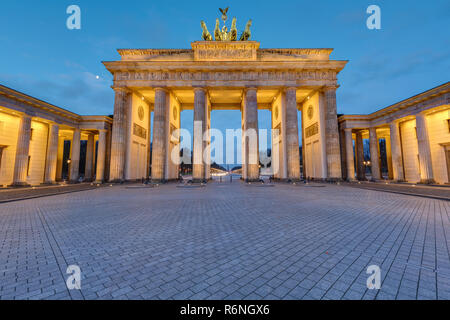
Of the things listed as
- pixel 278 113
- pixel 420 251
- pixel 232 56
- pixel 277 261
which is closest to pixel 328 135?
pixel 278 113

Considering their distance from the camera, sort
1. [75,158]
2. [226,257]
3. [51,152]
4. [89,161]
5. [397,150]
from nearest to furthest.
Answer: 1. [226,257]
2. [397,150]
3. [51,152]
4. [75,158]
5. [89,161]

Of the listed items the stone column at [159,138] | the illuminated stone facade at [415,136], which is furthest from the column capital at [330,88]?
the stone column at [159,138]

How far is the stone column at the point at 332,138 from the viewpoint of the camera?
23.0m

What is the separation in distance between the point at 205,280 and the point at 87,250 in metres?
2.74

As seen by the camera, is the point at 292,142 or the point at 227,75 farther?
the point at 227,75

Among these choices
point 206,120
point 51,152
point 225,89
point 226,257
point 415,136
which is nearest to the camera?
point 226,257

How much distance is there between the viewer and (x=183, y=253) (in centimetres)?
342

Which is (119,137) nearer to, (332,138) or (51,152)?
(51,152)

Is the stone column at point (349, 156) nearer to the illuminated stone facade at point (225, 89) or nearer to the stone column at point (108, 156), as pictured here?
the illuminated stone facade at point (225, 89)

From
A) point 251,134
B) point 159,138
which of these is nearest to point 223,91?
point 251,134

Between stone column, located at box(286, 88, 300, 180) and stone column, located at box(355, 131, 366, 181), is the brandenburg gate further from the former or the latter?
stone column, located at box(355, 131, 366, 181)

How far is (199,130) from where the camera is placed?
23688 mm

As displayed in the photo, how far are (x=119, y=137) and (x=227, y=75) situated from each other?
667 inches
